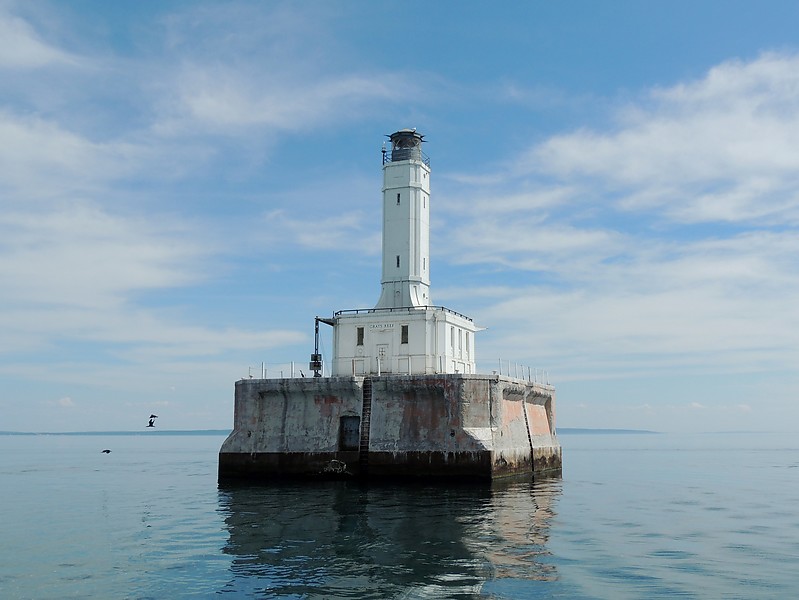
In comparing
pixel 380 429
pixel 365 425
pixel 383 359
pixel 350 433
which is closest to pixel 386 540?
pixel 380 429

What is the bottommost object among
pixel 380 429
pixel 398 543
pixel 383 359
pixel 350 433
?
pixel 398 543

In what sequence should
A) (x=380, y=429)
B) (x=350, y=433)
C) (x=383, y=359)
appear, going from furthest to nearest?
(x=383, y=359)
(x=350, y=433)
(x=380, y=429)

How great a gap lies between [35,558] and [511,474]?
2296 centimetres

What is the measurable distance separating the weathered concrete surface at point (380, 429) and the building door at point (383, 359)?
13.5ft

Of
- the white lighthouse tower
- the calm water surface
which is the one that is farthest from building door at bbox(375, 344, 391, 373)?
the calm water surface

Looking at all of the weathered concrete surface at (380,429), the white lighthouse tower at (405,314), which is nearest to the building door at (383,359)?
the white lighthouse tower at (405,314)

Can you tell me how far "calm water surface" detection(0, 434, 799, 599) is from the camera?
56.0 ft

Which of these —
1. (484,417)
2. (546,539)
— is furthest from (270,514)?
(484,417)

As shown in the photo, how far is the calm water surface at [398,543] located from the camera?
56.0ft

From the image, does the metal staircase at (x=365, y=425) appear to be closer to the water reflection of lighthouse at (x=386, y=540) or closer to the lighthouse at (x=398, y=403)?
the lighthouse at (x=398, y=403)

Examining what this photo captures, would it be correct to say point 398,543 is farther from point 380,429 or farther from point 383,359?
point 383,359

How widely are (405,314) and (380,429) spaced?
742 cm

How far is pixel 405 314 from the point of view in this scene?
4244 centimetres

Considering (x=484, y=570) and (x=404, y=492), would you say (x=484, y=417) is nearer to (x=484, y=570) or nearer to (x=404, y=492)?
(x=404, y=492)
